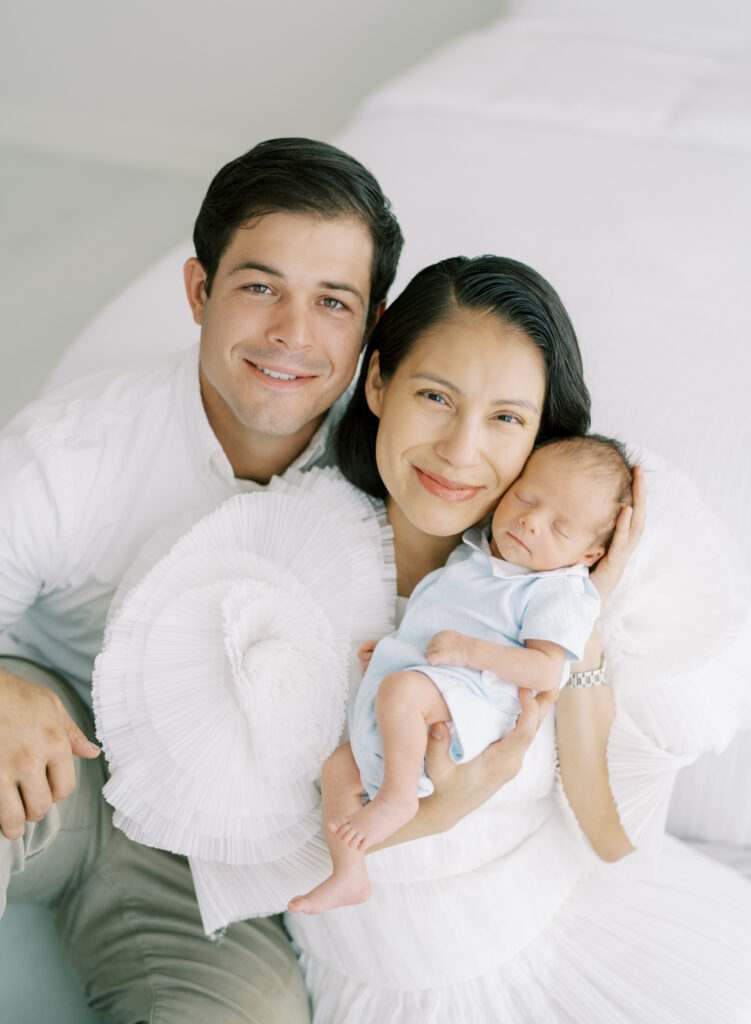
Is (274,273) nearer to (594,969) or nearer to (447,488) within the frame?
(447,488)

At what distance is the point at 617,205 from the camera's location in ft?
7.17

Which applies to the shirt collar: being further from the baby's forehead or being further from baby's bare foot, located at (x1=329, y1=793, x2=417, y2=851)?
baby's bare foot, located at (x1=329, y1=793, x2=417, y2=851)

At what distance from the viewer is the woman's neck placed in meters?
1.33

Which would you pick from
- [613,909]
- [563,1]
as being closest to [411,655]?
[613,909]

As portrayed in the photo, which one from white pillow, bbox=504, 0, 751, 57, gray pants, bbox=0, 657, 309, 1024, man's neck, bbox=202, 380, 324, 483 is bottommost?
gray pants, bbox=0, 657, 309, 1024

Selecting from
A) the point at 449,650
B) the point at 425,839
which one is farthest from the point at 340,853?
the point at 449,650

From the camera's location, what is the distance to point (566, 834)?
130 centimetres

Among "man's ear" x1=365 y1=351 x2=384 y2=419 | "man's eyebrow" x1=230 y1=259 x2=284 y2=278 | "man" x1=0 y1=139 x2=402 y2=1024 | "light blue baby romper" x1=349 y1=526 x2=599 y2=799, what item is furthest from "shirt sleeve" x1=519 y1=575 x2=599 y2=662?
"man's eyebrow" x1=230 y1=259 x2=284 y2=278

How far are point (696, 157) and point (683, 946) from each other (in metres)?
1.90

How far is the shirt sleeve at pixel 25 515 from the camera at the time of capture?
50.8 inches

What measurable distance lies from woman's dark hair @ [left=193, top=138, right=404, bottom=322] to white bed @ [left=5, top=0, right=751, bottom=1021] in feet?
1.47

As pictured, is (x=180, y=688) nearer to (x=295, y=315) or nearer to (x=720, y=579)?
(x=295, y=315)

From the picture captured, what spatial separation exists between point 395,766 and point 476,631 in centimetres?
19

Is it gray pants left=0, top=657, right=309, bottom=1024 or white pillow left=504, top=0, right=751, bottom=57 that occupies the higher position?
white pillow left=504, top=0, right=751, bottom=57
